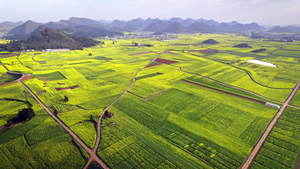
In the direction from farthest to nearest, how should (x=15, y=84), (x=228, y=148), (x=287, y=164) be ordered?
(x=15, y=84) → (x=228, y=148) → (x=287, y=164)

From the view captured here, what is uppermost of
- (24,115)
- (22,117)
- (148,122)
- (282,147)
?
(24,115)

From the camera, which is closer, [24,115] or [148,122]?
[24,115]

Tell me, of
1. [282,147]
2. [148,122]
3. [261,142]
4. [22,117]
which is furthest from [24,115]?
[282,147]

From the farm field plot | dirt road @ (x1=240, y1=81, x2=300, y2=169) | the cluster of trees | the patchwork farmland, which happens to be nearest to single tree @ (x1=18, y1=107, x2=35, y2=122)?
the cluster of trees

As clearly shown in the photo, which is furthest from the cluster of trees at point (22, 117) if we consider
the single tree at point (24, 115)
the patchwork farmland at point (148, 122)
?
the patchwork farmland at point (148, 122)

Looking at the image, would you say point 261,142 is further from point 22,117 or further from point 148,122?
point 22,117

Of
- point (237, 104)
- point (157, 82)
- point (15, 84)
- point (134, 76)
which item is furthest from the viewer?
point (134, 76)

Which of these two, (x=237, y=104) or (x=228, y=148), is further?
(x=237, y=104)

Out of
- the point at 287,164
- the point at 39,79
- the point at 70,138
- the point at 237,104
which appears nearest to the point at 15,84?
the point at 39,79

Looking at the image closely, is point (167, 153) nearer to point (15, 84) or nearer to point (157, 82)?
point (157, 82)
